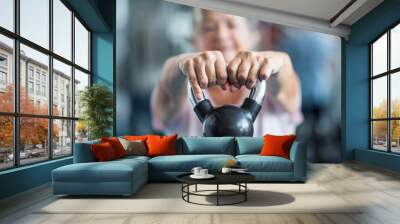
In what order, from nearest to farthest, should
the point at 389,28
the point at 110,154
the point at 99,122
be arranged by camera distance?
1. the point at 110,154
2. the point at 99,122
3. the point at 389,28

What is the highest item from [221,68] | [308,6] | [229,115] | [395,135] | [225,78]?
[308,6]

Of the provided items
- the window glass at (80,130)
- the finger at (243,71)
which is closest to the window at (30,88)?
the window glass at (80,130)

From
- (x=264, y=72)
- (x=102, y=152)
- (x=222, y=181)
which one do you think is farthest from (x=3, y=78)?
(x=264, y=72)

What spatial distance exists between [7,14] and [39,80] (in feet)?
4.07

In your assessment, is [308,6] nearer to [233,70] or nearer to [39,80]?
[233,70]

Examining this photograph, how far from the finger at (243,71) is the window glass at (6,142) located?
494cm

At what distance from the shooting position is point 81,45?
8.06 meters

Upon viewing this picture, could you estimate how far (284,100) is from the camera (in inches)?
339

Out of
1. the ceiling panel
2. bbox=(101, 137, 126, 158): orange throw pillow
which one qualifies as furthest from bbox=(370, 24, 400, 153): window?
bbox=(101, 137, 126, 158): orange throw pillow

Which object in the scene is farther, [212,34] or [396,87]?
[212,34]

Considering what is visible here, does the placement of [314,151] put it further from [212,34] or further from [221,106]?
[212,34]

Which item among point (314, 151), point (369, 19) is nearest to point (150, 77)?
point (314, 151)

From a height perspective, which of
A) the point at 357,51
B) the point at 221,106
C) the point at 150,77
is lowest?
the point at 221,106

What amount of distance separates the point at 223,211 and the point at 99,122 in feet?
14.2
